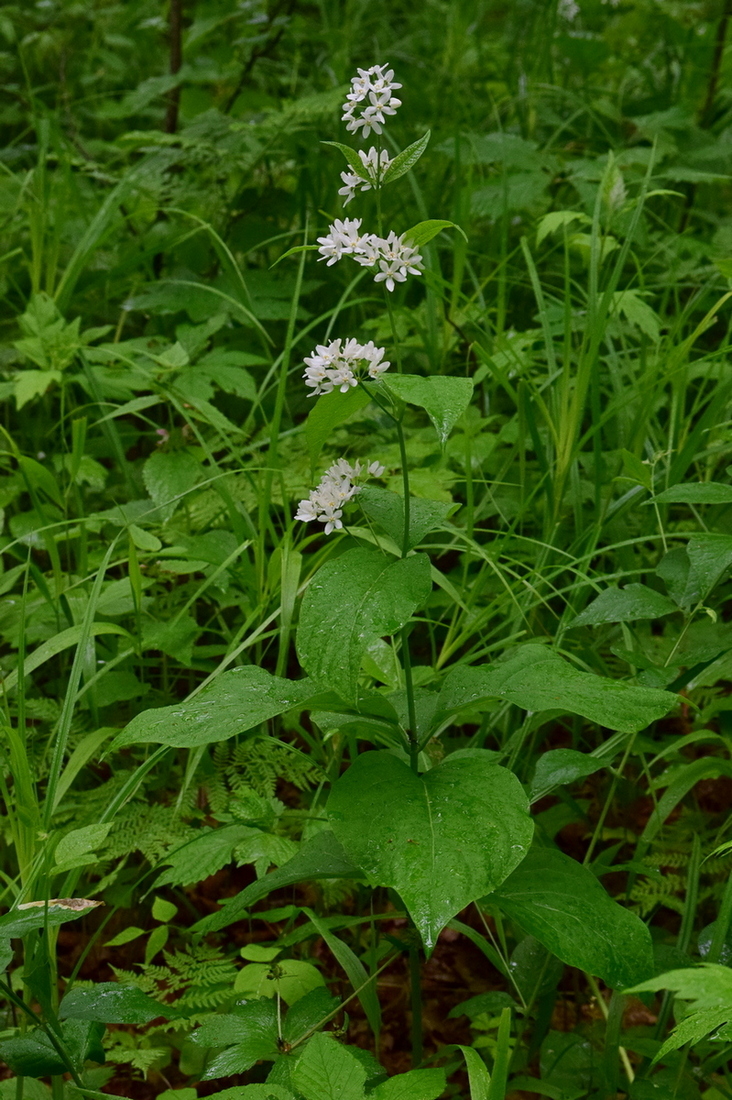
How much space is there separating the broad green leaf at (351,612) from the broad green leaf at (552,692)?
0.17m

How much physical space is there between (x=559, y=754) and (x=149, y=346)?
168cm

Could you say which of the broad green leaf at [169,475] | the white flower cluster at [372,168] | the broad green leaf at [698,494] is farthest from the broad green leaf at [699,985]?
the broad green leaf at [169,475]

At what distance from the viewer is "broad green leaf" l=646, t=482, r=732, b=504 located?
1.27 m

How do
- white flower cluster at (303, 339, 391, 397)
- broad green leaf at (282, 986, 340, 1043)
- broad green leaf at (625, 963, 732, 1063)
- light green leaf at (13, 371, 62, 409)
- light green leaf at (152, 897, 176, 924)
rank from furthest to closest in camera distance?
light green leaf at (13, 371, 62, 409), light green leaf at (152, 897, 176, 924), broad green leaf at (282, 986, 340, 1043), white flower cluster at (303, 339, 391, 397), broad green leaf at (625, 963, 732, 1063)

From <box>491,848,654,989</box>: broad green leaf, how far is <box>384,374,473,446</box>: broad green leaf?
0.53 m

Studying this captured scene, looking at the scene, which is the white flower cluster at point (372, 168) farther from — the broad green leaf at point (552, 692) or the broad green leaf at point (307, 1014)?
the broad green leaf at point (307, 1014)

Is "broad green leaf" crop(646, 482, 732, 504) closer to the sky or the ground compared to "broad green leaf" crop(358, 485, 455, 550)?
closer to the ground

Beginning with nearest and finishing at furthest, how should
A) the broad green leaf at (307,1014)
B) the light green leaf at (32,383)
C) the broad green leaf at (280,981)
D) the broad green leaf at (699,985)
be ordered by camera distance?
the broad green leaf at (699,985)
the broad green leaf at (307,1014)
the broad green leaf at (280,981)
the light green leaf at (32,383)

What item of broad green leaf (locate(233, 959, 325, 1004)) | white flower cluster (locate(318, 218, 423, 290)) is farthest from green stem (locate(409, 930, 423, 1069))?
white flower cluster (locate(318, 218, 423, 290))

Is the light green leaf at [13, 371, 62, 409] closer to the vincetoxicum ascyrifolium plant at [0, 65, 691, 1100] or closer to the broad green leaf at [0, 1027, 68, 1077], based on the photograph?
the vincetoxicum ascyrifolium plant at [0, 65, 691, 1100]

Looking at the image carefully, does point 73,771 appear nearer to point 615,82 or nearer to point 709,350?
point 709,350

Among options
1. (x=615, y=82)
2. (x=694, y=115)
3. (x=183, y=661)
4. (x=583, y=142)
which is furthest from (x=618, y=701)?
(x=615, y=82)

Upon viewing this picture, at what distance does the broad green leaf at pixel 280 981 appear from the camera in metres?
1.19

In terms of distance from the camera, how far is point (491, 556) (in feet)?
5.37
